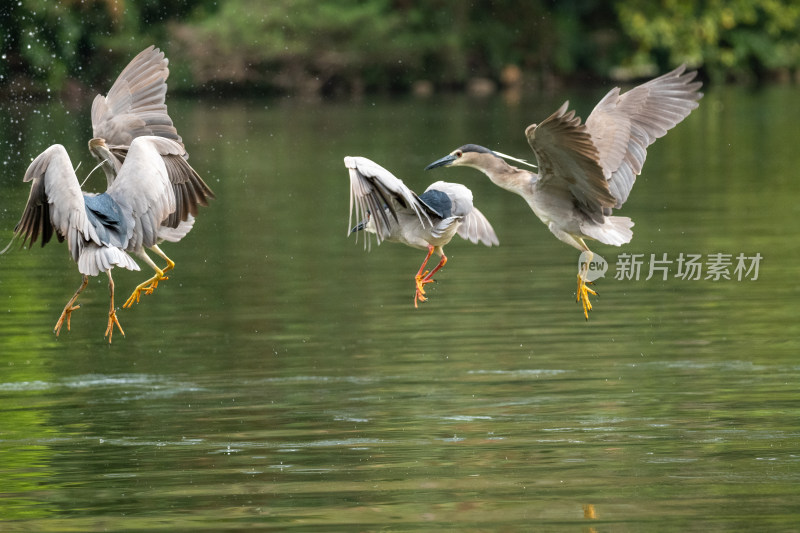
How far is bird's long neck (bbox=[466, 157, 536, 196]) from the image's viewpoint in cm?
908

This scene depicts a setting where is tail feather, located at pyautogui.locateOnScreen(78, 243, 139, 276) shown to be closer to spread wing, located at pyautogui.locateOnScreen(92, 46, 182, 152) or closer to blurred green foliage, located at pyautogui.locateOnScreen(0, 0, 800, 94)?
spread wing, located at pyautogui.locateOnScreen(92, 46, 182, 152)

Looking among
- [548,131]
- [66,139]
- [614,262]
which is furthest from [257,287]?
[66,139]

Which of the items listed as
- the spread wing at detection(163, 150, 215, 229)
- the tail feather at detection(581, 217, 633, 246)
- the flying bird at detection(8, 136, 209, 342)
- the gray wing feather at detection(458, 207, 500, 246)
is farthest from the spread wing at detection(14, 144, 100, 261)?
the tail feather at detection(581, 217, 633, 246)

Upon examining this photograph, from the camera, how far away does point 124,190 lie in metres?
9.59

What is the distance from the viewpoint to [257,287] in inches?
624

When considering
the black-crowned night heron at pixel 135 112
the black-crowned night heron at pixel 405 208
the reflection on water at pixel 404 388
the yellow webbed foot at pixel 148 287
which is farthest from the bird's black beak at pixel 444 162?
the black-crowned night heron at pixel 135 112

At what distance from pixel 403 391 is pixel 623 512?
329 centimetres

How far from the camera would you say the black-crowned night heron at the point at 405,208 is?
27.4ft

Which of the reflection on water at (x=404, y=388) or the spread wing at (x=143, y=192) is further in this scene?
the spread wing at (x=143, y=192)

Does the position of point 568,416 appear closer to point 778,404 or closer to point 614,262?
point 778,404

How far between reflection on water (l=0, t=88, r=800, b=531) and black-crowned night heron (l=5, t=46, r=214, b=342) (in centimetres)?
123

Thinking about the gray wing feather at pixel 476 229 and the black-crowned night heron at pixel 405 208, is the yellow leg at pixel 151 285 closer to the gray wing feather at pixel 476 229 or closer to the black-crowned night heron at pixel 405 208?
the black-crowned night heron at pixel 405 208

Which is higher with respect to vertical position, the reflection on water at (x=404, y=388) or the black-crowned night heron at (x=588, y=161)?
the black-crowned night heron at (x=588, y=161)

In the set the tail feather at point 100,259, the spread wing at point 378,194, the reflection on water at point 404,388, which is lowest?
the reflection on water at point 404,388
